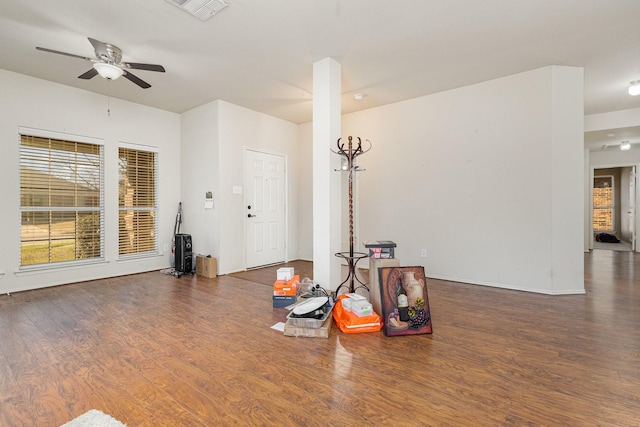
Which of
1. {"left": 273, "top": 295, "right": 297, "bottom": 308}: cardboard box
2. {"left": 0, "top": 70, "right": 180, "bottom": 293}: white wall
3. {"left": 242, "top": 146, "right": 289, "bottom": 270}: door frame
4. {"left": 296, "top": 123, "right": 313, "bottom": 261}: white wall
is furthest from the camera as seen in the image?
{"left": 296, "top": 123, "right": 313, "bottom": 261}: white wall

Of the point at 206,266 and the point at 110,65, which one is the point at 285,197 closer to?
the point at 206,266

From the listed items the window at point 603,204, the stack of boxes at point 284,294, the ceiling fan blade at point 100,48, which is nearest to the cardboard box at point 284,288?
the stack of boxes at point 284,294

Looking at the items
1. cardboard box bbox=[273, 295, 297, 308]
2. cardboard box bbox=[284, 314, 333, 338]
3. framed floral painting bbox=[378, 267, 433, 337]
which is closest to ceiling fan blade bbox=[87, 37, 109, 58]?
cardboard box bbox=[273, 295, 297, 308]

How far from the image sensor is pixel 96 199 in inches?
193

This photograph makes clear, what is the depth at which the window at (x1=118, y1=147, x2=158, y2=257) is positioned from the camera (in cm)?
520

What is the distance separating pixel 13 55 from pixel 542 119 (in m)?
6.60

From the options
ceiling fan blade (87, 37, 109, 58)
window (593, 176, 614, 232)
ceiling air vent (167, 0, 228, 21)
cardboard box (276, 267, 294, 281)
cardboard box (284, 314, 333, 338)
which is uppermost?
ceiling air vent (167, 0, 228, 21)

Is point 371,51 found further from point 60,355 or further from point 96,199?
point 96,199

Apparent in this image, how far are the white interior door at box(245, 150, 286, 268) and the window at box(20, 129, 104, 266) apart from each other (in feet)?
7.72

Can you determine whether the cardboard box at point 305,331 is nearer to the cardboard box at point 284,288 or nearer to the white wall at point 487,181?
the cardboard box at point 284,288

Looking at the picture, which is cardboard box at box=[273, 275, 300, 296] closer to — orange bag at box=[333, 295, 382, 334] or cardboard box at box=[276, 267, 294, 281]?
cardboard box at box=[276, 267, 294, 281]

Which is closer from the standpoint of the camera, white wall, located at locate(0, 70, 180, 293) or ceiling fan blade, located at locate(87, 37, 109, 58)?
ceiling fan blade, located at locate(87, 37, 109, 58)

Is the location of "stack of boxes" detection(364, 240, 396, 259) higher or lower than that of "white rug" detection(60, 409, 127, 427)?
higher

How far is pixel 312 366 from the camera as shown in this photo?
2.20m
